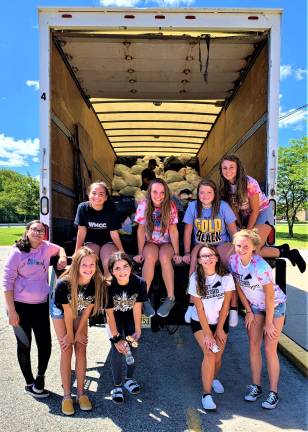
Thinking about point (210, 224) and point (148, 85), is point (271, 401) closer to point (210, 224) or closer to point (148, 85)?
point (210, 224)

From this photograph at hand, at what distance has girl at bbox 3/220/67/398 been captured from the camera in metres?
3.57

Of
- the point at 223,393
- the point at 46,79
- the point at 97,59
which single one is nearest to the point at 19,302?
the point at 223,393

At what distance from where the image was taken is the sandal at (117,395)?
11.5 ft

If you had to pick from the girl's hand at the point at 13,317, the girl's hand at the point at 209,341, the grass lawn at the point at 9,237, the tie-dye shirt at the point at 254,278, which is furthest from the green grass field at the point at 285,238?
the girl's hand at the point at 13,317

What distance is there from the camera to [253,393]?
11.5ft

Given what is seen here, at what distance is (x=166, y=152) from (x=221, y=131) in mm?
2912

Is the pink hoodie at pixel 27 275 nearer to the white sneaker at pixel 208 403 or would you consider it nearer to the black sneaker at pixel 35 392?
the black sneaker at pixel 35 392

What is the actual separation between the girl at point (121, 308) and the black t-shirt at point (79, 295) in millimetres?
151

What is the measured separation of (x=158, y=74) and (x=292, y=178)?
63.8ft

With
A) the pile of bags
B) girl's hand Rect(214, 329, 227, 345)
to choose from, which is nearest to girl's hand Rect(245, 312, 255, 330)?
girl's hand Rect(214, 329, 227, 345)

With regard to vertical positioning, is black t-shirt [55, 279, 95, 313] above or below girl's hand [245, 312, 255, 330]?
above

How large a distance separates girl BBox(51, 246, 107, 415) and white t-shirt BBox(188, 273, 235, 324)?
2.47 ft

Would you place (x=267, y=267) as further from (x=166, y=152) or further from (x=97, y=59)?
(x=166, y=152)

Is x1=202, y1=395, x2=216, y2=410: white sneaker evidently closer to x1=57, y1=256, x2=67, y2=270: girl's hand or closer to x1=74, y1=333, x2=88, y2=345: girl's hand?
x1=74, y1=333, x2=88, y2=345: girl's hand
